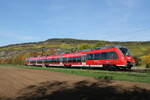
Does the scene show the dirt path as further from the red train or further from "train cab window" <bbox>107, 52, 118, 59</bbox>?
"train cab window" <bbox>107, 52, 118, 59</bbox>

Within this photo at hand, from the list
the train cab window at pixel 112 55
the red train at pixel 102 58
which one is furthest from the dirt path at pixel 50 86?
the train cab window at pixel 112 55

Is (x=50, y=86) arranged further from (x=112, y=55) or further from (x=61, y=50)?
(x=61, y=50)

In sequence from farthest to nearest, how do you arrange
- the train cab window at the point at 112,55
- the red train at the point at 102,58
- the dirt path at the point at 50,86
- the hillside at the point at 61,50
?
the hillside at the point at 61,50 → the train cab window at the point at 112,55 → the red train at the point at 102,58 → the dirt path at the point at 50,86

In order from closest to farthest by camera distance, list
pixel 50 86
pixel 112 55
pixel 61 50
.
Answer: pixel 50 86 < pixel 112 55 < pixel 61 50

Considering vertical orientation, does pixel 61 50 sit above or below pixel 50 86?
above

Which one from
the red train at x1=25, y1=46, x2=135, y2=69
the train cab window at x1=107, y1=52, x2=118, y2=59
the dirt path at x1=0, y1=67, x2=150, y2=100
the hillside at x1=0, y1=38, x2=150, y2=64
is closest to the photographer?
the dirt path at x1=0, y1=67, x2=150, y2=100

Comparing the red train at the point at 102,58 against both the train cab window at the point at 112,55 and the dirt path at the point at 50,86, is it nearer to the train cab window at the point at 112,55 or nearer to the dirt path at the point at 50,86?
the train cab window at the point at 112,55

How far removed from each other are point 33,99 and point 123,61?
1499 centimetres

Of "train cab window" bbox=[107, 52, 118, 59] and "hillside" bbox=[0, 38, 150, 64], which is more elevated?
"hillside" bbox=[0, 38, 150, 64]

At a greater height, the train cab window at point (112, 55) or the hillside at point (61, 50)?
the hillside at point (61, 50)

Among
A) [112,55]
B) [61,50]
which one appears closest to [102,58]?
[112,55]

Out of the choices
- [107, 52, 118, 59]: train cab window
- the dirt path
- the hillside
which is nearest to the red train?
[107, 52, 118, 59]: train cab window

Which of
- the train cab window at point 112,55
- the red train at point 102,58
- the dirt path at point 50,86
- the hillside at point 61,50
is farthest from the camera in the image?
the hillside at point 61,50

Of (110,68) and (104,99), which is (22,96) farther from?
(110,68)
